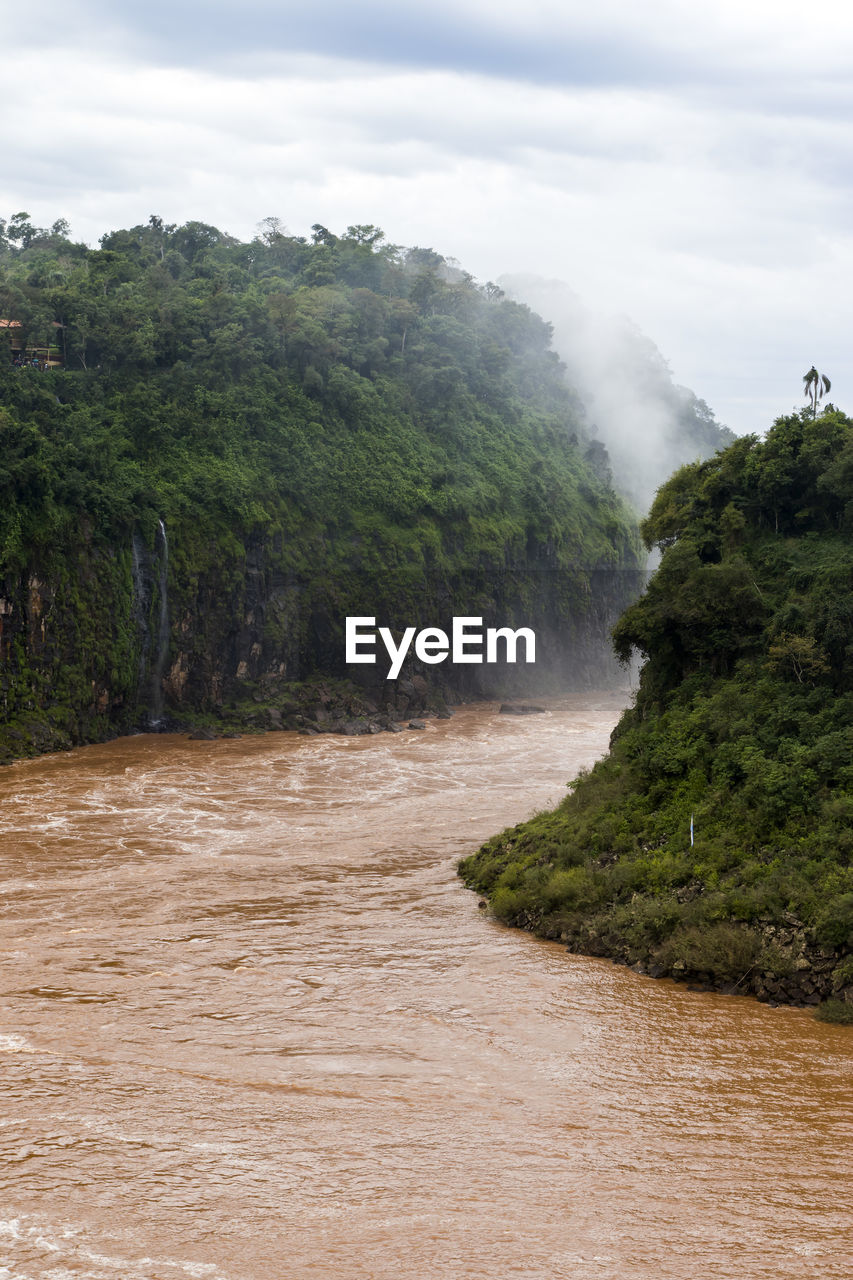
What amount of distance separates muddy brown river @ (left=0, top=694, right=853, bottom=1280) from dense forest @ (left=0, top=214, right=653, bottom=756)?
19.0m

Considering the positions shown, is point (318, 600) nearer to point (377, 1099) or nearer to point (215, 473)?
point (215, 473)

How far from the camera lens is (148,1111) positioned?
16.5m

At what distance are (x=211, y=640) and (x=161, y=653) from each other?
8.59 feet

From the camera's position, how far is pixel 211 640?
2062 inches

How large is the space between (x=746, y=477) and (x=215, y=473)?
31.5 meters

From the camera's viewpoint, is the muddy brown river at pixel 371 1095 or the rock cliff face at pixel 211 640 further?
the rock cliff face at pixel 211 640

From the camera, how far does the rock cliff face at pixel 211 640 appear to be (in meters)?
45.3

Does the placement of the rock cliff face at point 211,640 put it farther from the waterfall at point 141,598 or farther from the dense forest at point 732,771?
the dense forest at point 732,771

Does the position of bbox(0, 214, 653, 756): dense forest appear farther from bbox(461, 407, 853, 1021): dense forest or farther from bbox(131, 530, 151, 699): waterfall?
bbox(461, 407, 853, 1021): dense forest

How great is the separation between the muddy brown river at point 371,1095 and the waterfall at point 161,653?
65.1 feet

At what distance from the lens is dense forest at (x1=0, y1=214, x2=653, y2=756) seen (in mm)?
47219

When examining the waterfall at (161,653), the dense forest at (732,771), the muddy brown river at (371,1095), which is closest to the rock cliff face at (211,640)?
the waterfall at (161,653)

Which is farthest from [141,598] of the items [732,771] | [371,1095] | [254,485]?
[371,1095]

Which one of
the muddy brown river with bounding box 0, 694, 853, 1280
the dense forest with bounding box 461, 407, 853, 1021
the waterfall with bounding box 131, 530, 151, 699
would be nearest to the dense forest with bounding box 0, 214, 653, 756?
the waterfall with bounding box 131, 530, 151, 699
